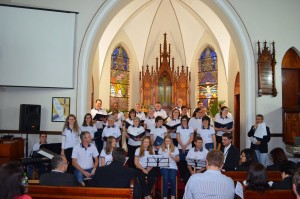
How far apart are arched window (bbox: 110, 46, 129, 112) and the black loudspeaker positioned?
6.66 meters

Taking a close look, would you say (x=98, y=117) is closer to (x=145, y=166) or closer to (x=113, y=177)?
(x=145, y=166)

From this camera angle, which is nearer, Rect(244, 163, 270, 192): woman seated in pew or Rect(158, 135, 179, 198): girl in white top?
Rect(244, 163, 270, 192): woman seated in pew

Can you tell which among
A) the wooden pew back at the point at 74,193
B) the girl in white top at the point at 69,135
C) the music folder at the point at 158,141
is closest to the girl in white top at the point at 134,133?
the music folder at the point at 158,141

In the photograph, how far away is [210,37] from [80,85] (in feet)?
25.8

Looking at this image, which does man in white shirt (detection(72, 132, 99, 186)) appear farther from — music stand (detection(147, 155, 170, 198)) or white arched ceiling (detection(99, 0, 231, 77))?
white arched ceiling (detection(99, 0, 231, 77))

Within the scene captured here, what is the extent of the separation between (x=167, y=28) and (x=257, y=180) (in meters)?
12.1

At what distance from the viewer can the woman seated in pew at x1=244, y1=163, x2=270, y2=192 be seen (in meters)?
2.93

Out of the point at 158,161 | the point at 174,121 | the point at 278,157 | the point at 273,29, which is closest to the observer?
the point at 278,157

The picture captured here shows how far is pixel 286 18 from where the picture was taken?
8211 millimetres

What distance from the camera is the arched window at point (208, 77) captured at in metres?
13.7

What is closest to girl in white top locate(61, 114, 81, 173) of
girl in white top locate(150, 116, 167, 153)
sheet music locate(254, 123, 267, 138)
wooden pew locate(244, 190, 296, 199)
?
girl in white top locate(150, 116, 167, 153)

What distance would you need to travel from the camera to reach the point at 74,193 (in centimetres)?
299

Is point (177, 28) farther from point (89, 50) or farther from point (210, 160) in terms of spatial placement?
point (210, 160)

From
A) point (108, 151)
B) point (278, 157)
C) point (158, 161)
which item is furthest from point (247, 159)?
point (108, 151)
